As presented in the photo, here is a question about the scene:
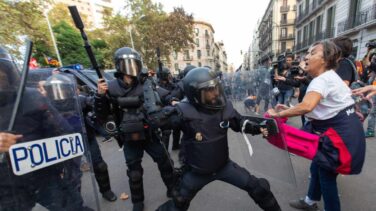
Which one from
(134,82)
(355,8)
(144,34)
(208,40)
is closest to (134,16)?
(144,34)

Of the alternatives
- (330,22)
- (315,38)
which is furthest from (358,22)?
(315,38)

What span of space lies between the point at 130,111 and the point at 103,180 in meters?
1.11

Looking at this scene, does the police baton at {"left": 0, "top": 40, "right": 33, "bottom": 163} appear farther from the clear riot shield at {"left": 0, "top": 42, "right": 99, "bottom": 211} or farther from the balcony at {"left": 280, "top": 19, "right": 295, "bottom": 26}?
the balcony at {"left": 280, "top": 19, "right": 295, "bottom": 26}

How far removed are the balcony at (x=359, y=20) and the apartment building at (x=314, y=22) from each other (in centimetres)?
174

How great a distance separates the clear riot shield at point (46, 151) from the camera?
1.10 m

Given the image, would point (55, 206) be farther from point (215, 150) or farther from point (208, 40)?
point (208, 40)

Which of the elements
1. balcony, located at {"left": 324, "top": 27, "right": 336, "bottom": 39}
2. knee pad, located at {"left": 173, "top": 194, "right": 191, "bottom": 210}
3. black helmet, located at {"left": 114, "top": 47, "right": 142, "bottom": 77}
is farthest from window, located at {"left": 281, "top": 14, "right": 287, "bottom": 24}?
knee pad, located at {"left": 173, "top": 194, "right": 191, "bottom": 210}

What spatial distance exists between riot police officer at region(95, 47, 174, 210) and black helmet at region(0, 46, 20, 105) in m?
0.91

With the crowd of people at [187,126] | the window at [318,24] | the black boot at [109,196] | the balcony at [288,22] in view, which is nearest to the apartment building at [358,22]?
the window at [318,24]

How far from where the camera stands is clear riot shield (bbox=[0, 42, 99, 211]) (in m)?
1.10

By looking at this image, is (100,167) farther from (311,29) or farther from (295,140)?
(311,29)

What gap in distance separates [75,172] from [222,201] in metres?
1.76

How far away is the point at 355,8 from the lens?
15.3 metres

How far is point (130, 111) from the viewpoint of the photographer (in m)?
2.23
